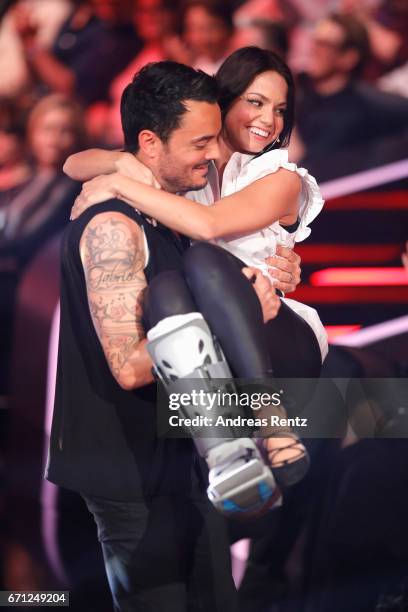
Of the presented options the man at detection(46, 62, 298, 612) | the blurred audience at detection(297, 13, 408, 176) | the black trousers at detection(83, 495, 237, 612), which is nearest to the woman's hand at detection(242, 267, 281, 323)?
the man at detection(46, 62, 298, 612)

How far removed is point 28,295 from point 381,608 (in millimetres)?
1503

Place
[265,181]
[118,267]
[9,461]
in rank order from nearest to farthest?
[118,267] < [265,181] < [9,461]

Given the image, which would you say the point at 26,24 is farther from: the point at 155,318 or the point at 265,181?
the point at 155,318

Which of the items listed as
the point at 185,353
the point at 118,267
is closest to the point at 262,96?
the point at 118,267

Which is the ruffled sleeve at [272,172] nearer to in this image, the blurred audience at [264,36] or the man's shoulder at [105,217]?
the man's shoulder at [105,217]

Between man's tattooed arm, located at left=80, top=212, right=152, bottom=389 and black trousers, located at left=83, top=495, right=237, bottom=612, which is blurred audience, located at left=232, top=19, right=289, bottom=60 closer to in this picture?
man's tattooed arm, located at left=80, top=212, right=152, bottom=389

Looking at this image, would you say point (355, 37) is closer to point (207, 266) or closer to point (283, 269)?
point (283, 269)

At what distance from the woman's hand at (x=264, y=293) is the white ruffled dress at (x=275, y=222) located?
0.18 metres

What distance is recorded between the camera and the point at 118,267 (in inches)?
76.1

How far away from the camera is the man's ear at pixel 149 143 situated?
2.12 m

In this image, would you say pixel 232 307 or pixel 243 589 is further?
pixel 243 589

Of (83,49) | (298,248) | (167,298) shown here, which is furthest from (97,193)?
(83,49)

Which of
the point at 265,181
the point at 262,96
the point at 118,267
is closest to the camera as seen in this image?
the point at 118,267

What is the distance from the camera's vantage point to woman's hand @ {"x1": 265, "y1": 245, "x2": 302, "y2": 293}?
2.17m
